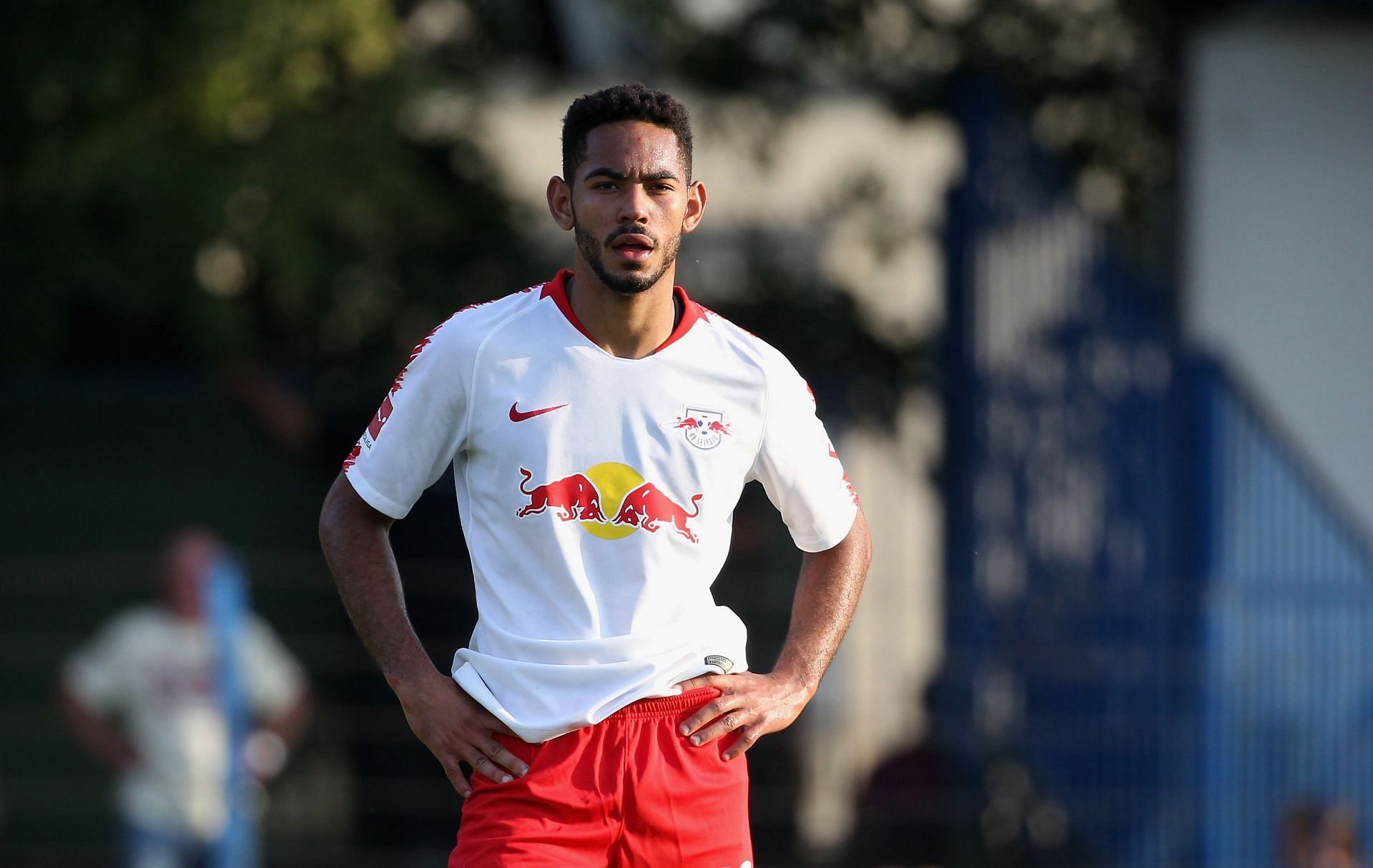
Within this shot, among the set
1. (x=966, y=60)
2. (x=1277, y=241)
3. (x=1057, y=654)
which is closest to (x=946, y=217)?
(x=966, y=60)

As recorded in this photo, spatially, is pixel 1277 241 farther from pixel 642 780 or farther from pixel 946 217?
pixel 642 780

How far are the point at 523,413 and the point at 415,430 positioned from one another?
22 centimetres

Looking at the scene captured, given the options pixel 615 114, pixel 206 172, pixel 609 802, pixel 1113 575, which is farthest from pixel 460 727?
pixel 1113 575

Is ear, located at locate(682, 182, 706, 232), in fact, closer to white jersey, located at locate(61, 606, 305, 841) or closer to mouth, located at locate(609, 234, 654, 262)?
mouth, located at locate(609, 234, 654, 262)

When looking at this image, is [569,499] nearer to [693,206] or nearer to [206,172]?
[693,206]

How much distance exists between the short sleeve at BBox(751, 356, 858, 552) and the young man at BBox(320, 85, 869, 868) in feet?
0.13

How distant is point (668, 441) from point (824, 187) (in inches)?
307

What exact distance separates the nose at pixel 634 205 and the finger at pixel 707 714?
916 mm

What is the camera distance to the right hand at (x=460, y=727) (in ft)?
11.3

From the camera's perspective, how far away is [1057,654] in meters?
9.21

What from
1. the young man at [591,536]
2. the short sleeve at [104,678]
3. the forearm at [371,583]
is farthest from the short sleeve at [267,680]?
the young man at [591,536]

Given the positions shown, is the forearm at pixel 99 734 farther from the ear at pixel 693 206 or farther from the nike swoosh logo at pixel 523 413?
the ear at pixel 693 206

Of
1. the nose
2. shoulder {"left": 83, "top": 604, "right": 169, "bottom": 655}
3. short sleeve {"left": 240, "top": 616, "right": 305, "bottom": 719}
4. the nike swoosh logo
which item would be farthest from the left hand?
shoulder {"left": 83, "top": 604, "right": 169, "bottom": 655}

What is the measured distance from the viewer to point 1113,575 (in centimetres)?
927
